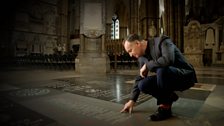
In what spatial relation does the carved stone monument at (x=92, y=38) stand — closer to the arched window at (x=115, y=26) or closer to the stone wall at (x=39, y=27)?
the stone wall at (x=39, y=27)

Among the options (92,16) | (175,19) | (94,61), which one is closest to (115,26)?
(175,19)

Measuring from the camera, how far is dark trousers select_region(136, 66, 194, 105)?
199 cm

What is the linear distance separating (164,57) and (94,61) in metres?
6.79

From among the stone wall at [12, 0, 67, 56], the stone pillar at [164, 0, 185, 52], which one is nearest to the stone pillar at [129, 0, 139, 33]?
the stone pillar at [164, 0, 185, 52]

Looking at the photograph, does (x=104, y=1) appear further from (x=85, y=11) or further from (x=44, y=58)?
(x=44, y=58)

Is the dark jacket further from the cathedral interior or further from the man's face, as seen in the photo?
the cathedral interior

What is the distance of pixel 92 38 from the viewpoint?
8688 millimetres

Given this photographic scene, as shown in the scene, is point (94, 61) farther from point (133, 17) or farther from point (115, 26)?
point (115, 26)

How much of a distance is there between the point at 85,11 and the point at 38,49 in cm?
1860

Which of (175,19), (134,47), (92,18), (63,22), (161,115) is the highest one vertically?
(63,22)

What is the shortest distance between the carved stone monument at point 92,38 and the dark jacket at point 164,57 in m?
6.54

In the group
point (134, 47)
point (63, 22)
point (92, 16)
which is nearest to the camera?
point (134, 47)

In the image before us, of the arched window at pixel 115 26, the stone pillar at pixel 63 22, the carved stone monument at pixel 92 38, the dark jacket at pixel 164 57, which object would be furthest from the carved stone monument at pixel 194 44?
the stone pillar at pixel 63 22

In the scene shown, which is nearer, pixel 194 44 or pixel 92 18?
pixel 92 18
